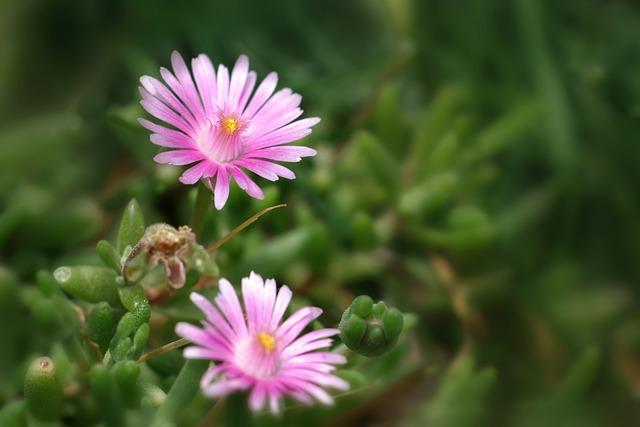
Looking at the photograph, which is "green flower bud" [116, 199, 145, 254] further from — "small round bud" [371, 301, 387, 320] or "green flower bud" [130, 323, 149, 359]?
"small round bud" [371, 301, 387, 320]

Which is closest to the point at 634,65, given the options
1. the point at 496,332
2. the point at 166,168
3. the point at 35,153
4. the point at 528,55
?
the point at 528,55

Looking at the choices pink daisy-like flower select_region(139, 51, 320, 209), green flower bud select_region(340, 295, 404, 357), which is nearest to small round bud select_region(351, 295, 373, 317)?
green flower bud select_region(340, 295, 404, 357)

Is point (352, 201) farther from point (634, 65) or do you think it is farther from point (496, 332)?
point (634, 65)

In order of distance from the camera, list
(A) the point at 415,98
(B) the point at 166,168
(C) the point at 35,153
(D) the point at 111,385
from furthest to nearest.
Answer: (A) the point at 415,98, (C) the point at 35,153, (B) the point at 166,168, (D) the point at 111,385

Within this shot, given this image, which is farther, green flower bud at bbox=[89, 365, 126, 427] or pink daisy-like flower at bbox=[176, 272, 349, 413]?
green flower bud at bbox=[89, 365, 126, 427]

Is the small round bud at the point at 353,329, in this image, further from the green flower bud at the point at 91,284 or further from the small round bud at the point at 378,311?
the green flower bud at the point at 91,284

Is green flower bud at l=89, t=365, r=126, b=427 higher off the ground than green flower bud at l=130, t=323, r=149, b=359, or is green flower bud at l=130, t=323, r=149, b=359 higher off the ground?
green flower bud at l=130, t=323, r=149, b=359

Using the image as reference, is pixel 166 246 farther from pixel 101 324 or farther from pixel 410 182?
pixel 410 182

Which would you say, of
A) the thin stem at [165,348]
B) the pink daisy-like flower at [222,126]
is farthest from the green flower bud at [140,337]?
the pink daisy-like flower at [222,126]
